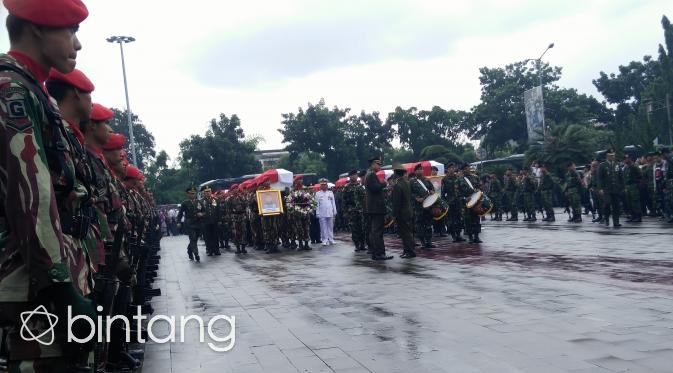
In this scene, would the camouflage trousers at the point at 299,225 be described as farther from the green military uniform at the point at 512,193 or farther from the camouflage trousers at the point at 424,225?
the green military uniform at the point at 512,193

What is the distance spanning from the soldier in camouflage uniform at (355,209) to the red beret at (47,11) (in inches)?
550

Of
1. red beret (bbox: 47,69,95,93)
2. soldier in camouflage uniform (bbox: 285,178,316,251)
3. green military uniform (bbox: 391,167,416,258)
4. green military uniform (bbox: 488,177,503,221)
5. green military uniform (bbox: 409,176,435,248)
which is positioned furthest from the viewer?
green military uniform (bbox: 488,177,503,221)

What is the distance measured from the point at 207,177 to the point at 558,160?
3303cm

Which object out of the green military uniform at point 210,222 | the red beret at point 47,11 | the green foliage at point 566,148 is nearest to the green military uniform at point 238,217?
the green military uniform at point 210,222

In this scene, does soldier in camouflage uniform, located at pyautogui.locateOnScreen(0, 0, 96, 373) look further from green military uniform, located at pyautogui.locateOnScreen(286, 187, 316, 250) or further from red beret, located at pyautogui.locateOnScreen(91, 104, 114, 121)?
green military uniform, located at pyautogui.locateOnScreen(286, 187, 316, 250)

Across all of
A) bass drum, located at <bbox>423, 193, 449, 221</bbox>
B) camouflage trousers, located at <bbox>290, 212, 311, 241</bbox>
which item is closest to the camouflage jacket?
bass drum, located at <bbox>423, 193, 449, 221</bbox>

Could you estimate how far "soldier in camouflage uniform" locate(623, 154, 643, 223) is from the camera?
59.1ft

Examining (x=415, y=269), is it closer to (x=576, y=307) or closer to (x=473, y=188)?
(x=576, y=307)

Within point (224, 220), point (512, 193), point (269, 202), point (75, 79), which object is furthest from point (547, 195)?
point (75, 79)

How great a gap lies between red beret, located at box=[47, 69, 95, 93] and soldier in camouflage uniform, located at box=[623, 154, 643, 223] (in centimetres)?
1709

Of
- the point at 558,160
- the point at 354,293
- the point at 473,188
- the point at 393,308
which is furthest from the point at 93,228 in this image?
the point at 558,160

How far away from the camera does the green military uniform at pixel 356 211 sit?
1664 cm

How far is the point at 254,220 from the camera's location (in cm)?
1995

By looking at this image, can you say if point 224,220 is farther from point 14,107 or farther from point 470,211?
point 14,107
